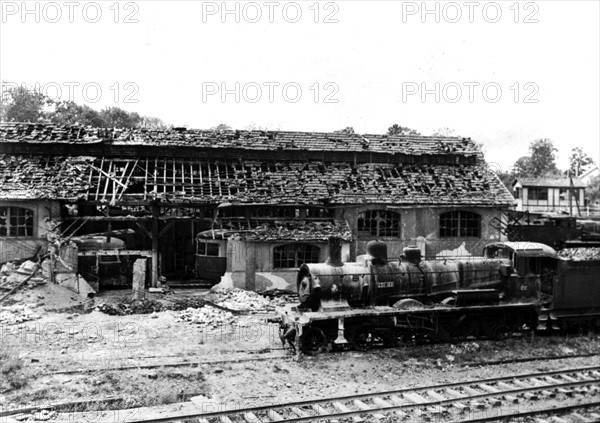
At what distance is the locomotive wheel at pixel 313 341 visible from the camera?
14217 millimetres

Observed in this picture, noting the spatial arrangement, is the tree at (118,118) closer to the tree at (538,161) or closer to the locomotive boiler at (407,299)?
the locomotive boiler at (407,299)

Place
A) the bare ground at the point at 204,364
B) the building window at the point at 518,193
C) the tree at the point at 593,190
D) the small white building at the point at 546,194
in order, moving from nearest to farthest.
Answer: the bare ground at the point at 204,364 < the small white building at the point at 546,194 < the building window at the point at 518,193 < the tree at the point at 593,190

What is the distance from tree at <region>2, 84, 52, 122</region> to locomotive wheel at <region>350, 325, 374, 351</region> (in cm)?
4359

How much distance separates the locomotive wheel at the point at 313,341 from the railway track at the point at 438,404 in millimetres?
3471

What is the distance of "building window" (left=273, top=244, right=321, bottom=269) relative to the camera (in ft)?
75.5

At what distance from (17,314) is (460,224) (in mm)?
19140

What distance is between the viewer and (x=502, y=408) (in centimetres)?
1053

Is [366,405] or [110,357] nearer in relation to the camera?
[366,405]

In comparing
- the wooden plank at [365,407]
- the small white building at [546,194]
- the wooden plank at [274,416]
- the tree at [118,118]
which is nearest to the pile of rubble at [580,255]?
the wooden plank at [365,407]

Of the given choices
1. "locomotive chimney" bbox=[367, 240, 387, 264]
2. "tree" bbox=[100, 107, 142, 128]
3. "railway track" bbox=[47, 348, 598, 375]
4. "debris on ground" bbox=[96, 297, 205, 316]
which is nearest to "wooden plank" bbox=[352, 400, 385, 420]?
"railway track" bbox=[47, 348, 598, 375]

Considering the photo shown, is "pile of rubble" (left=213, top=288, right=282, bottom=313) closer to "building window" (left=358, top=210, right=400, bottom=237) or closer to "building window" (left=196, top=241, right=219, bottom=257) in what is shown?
"building window" (left=196, top=241, right=219, bottom=257)

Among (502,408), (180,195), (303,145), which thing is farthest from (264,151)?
(502,408)

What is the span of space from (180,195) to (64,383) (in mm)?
12278

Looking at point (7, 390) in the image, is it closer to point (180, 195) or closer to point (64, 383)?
point (64, 383)
